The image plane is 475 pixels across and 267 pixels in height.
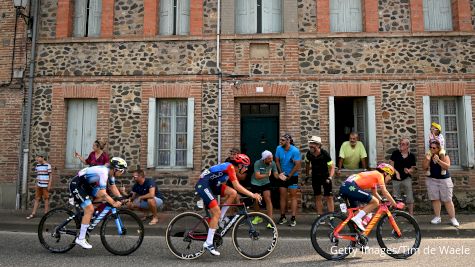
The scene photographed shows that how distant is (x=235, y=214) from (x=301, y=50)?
667 centimetres

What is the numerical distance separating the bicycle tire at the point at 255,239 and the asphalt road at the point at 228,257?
0.14 meters

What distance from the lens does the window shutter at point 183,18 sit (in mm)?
12062

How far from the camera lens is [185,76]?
11.6 meters

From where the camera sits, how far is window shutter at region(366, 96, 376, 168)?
1094 centimetres

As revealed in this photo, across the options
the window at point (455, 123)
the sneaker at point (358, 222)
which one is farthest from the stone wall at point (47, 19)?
the window at point (455, 123)

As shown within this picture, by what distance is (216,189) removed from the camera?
6461 millimetres

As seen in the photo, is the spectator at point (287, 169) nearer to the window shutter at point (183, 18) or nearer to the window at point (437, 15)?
the window shutter at point (183, 18)

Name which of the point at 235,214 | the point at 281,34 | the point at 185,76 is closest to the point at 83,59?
the point at 185,76

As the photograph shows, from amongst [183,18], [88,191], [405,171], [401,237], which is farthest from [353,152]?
[88,191]

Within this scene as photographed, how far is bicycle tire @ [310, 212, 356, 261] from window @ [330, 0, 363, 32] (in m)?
7.34

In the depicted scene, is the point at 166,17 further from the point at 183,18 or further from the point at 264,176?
the point at 264,176

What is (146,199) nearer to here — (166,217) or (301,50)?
(166,217)

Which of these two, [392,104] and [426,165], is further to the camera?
[392,104]

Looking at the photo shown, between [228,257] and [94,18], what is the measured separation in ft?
30.9
